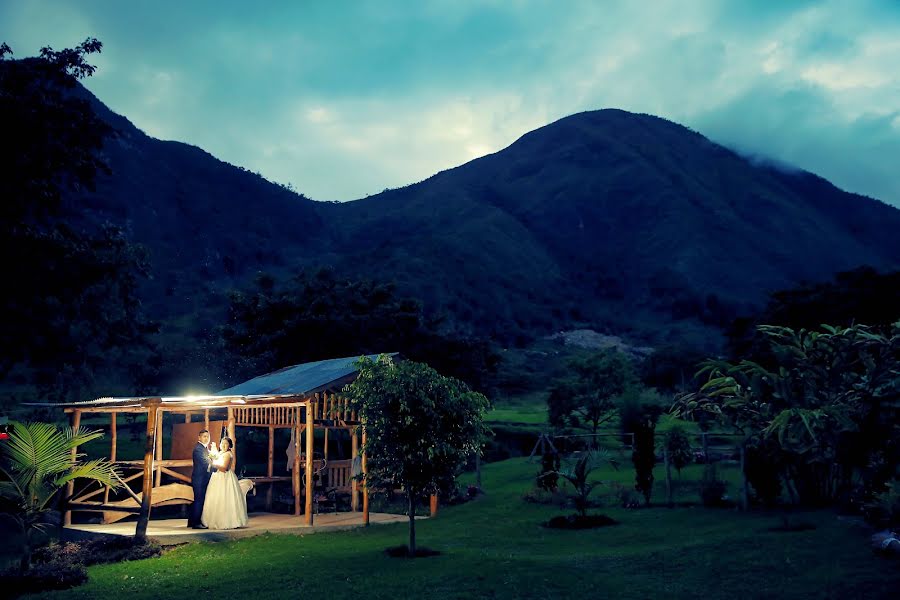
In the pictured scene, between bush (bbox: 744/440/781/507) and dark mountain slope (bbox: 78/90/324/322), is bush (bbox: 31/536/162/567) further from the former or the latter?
dark mountain slope (bbox: 78/90/324/322)

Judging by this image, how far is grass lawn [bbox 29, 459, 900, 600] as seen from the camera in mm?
11078

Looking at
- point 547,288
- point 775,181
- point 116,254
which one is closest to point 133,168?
Answer: point 547,288

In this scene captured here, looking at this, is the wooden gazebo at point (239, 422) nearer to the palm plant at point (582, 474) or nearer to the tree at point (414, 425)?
the tree at point (414, 425)

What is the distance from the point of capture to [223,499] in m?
16.8

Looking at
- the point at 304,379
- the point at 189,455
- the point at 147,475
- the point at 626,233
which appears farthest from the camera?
the point at 626,233

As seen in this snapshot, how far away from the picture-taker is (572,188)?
18900 centimetres

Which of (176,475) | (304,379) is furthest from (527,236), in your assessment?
(176,475)

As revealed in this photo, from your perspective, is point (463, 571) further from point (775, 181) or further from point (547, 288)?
point (775, 181)

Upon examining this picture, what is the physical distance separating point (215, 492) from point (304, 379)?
369 cm

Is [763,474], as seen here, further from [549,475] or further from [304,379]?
[304,379]

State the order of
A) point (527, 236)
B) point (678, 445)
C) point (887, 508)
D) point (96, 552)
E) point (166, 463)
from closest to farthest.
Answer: point (887, 508), point (96, 552), point (166, 463), point (678, 445), point (527, 236)

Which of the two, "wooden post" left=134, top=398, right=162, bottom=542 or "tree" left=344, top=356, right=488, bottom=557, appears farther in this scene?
"wooden post" left=134, top=398, right=162, bottom=542

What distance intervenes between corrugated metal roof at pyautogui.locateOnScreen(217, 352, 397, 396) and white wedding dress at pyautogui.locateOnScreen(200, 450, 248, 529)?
7.51 feet

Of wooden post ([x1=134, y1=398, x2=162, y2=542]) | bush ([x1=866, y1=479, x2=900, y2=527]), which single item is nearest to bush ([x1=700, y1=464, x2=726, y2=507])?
bush ([x1=866, y1=479, x2=900, y2=527])
